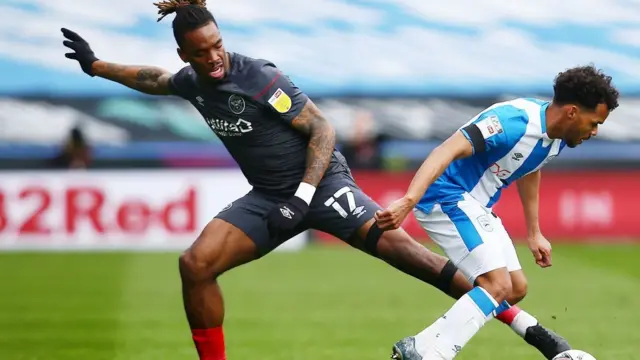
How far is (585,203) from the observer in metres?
21.6

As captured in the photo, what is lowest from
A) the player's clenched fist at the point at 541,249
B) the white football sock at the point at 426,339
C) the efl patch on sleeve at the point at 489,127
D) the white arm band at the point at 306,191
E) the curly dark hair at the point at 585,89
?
the white football sock at the point at 426,339

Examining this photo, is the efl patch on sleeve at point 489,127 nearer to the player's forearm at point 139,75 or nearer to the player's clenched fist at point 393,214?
the player's clenched fist at point 393,214

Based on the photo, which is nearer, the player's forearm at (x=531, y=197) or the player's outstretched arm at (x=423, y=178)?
the player's outstretched arm at (x=423, y=178)

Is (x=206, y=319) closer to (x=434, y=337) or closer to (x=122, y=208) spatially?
(x=434, y=337)

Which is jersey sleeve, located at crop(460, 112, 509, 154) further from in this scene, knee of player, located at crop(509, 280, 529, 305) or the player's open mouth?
the player's open mouth

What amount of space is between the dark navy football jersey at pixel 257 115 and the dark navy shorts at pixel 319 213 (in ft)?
0.50

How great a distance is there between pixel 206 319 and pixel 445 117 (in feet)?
65.6

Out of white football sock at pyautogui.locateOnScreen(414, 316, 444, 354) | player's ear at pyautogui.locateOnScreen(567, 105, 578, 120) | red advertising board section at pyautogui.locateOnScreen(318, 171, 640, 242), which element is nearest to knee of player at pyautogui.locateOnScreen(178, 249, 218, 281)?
white football sock at pyautogui.locateOnScreen(414, 316, 444, 354)

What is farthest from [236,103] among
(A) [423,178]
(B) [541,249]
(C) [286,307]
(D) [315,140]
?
(C) [286,307]

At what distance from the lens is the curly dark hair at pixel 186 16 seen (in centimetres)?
794

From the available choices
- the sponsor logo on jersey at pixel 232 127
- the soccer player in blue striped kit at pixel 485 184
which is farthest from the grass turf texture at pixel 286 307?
the sponsor logo on jersey at pixel 232 127

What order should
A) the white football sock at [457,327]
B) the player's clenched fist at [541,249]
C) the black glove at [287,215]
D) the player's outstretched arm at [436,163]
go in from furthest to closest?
the player's clenched fist at [541,249] < the black glove at [287,215] < the white football sock at [457,327] < the player's outstretched arm at [436,163]

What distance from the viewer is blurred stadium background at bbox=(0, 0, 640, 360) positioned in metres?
11.6

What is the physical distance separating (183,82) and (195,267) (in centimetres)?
134
